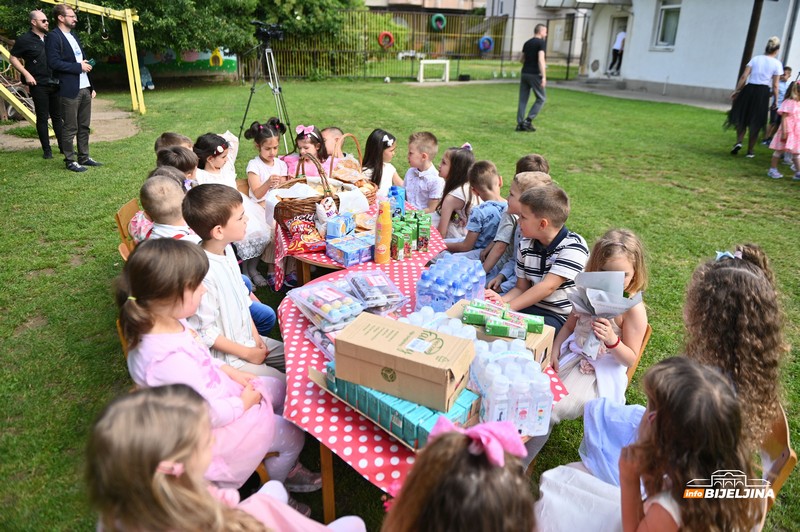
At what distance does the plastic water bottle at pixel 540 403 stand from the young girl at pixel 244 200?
311 cm

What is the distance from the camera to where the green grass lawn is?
111 inches

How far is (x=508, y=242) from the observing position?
3768 mm

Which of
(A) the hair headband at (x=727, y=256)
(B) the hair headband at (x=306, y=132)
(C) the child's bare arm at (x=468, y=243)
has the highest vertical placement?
(B) the hair headband at (x=306, y=132)

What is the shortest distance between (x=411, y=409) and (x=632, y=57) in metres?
20.7

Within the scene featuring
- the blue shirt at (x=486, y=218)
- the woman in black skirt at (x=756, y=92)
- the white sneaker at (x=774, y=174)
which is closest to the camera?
the blue shirt at (x=486, y=218)

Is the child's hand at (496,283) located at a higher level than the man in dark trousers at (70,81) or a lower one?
lower

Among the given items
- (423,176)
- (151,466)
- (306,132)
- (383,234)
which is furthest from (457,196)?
(151,466)

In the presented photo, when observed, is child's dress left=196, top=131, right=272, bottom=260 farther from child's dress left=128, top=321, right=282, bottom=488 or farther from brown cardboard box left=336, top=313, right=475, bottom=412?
brown cardboard box left=336, top=313, right=475, bottom=412

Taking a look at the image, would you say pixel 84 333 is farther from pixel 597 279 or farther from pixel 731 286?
pixel 731 286

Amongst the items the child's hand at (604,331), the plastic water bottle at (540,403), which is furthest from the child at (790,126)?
the plastic water bottle at (540,403)

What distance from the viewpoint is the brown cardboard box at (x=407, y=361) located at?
1.82 metres

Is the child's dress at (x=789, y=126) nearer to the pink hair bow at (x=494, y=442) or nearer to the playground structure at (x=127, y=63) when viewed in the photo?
the pink hair bow at (x=494, y=442)

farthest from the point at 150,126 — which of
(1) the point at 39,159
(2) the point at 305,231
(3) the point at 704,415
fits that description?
(3) the point at 704,415

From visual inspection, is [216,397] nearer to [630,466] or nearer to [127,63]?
[630,466]
